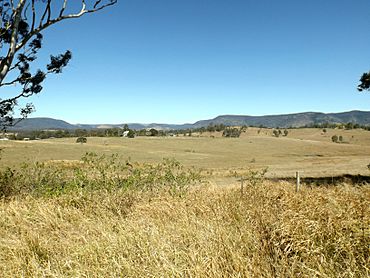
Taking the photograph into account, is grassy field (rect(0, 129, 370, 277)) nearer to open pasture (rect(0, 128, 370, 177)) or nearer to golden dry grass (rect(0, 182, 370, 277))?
golden dry grass (rect(0, 182, 370, 277))

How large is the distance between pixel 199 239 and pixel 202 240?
0.19 feet

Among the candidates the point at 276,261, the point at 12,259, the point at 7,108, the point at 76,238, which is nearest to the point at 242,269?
the point at 276,261

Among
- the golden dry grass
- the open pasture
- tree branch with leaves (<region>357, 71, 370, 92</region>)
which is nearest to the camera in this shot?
the golden dry grass

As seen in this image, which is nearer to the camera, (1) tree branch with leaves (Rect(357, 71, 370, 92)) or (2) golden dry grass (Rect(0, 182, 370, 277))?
(2) golden dry grass (Rect(0, 182, 370, 277))

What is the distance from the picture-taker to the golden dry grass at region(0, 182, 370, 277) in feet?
Answer: 8.93

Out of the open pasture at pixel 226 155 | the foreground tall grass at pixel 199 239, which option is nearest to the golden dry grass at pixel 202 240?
the foreground tall grass at pixel 199 239

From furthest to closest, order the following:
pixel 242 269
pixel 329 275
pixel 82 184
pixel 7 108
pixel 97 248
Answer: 1. pixel 7 108
2. pixel 82 184
3. pixel 97 248
4. pixel 242 269
5. pixel 329 275

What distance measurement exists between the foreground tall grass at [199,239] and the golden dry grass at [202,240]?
0.01 m

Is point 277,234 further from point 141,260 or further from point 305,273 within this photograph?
point 141,260

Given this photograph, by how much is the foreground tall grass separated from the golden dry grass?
0.03ft

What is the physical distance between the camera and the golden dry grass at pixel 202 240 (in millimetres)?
2721

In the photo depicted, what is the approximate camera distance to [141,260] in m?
3.00

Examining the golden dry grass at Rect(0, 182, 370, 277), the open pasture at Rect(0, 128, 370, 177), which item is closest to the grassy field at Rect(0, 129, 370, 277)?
the golden dry grass at Rect(0, 182, 370, 277)

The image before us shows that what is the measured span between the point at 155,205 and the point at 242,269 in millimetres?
2727
